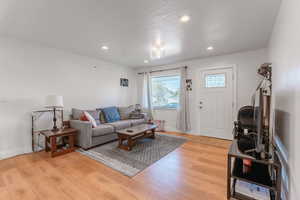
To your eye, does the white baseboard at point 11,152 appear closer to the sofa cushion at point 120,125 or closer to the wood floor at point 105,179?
the wood floor at point 105,179

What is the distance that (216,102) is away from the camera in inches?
157

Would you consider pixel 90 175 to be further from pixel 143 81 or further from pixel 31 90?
pixel 143 81

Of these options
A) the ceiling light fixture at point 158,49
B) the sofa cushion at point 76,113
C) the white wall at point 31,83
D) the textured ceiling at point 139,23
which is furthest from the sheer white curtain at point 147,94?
the sofa cushion at point 76,113

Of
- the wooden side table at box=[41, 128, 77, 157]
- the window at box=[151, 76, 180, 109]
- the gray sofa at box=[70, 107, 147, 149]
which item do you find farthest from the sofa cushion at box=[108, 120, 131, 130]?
the window at box=[151, 76, 180, 109]

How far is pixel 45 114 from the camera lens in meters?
3.24

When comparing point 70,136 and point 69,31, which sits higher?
point 69,31

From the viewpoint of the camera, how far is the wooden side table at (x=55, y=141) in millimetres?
2729

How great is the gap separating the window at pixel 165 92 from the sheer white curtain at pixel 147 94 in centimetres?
18

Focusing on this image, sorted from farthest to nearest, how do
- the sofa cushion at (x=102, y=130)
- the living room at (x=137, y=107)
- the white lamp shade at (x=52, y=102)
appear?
the sofa cushion at (x=102, y=130), the white lamp shade at (x=52, y=102), the living room at (x=137, y=107)

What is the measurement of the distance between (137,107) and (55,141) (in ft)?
9.14

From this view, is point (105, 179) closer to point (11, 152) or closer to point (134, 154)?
point (134, 154)

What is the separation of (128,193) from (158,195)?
0.37 metres

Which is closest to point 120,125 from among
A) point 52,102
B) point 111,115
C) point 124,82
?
point 111,115

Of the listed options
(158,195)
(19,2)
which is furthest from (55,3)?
(158,195)
